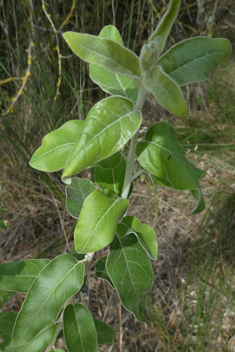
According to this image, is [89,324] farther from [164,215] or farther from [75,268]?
[164,215]

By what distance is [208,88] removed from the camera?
3402 mm

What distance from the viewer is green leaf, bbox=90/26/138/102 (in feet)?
2.51

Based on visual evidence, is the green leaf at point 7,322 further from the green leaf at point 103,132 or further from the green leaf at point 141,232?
the green leaf at point 103,132

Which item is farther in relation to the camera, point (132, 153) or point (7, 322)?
point (7, 322)

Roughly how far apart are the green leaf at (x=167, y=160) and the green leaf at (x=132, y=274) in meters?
0.25

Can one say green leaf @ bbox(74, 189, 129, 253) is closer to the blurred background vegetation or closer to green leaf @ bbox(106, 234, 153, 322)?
green leaf @ bbox(106, 234, 153, 322)

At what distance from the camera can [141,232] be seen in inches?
30.0

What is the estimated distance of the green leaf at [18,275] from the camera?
913mm

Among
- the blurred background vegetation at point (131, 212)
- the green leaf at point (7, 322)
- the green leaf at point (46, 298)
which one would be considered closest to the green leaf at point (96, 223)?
the green leaf at point (46, 298)

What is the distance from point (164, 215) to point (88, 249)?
5.65 ft

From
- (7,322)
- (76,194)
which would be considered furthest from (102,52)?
(7,322)

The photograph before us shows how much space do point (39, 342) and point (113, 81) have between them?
34.4 inches

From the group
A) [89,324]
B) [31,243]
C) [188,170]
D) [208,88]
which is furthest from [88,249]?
[208,88]

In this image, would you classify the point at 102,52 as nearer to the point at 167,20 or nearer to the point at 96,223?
the point at 167,20
